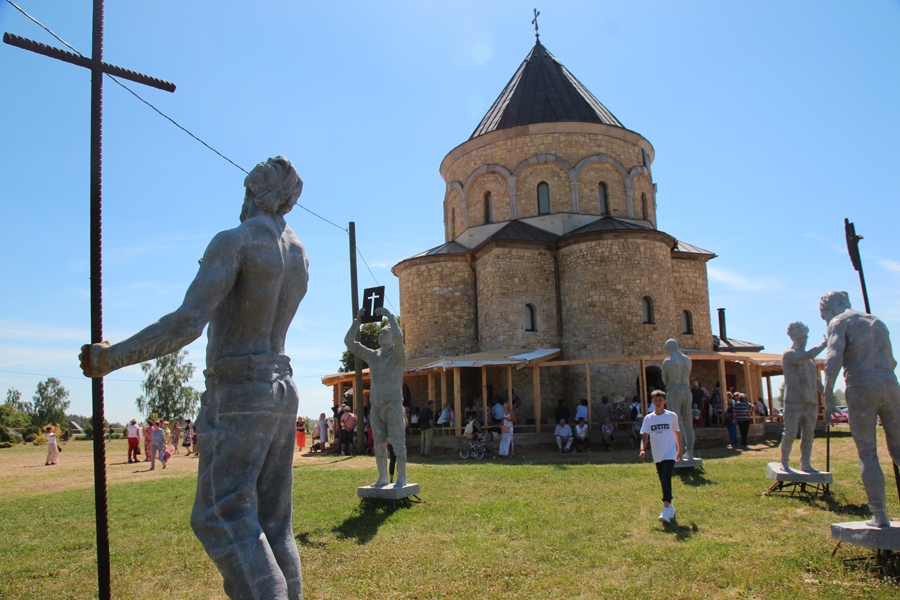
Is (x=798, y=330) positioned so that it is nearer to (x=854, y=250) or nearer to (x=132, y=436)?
(x=854, y=250)

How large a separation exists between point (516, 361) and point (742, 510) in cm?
1215

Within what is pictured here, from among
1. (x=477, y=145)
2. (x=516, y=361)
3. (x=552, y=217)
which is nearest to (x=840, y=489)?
(x=516, y=361)

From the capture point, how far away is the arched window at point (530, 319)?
24.8 metres

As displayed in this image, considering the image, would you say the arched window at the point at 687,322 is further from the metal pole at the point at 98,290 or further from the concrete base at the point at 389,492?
the metal pole at the point at 98,290

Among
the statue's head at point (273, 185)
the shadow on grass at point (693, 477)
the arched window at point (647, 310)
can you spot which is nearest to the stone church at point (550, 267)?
the arched window at point (647, 310)

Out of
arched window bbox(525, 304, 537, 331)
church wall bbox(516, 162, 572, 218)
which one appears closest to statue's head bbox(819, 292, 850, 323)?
arched window bbox(525, 304, 537, 331)

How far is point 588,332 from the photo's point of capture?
24.2 metres

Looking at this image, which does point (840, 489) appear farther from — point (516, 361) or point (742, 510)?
point (516, 361)

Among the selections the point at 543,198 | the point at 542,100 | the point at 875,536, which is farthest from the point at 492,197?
the point at 875,536

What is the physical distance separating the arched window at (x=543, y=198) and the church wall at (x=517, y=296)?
262 cm

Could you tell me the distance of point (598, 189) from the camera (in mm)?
27422

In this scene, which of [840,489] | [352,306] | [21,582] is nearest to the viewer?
[21,582]

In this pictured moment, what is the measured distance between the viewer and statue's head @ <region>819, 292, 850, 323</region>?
6.38m

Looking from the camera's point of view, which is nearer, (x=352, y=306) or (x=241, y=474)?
(x=241, y=474)
